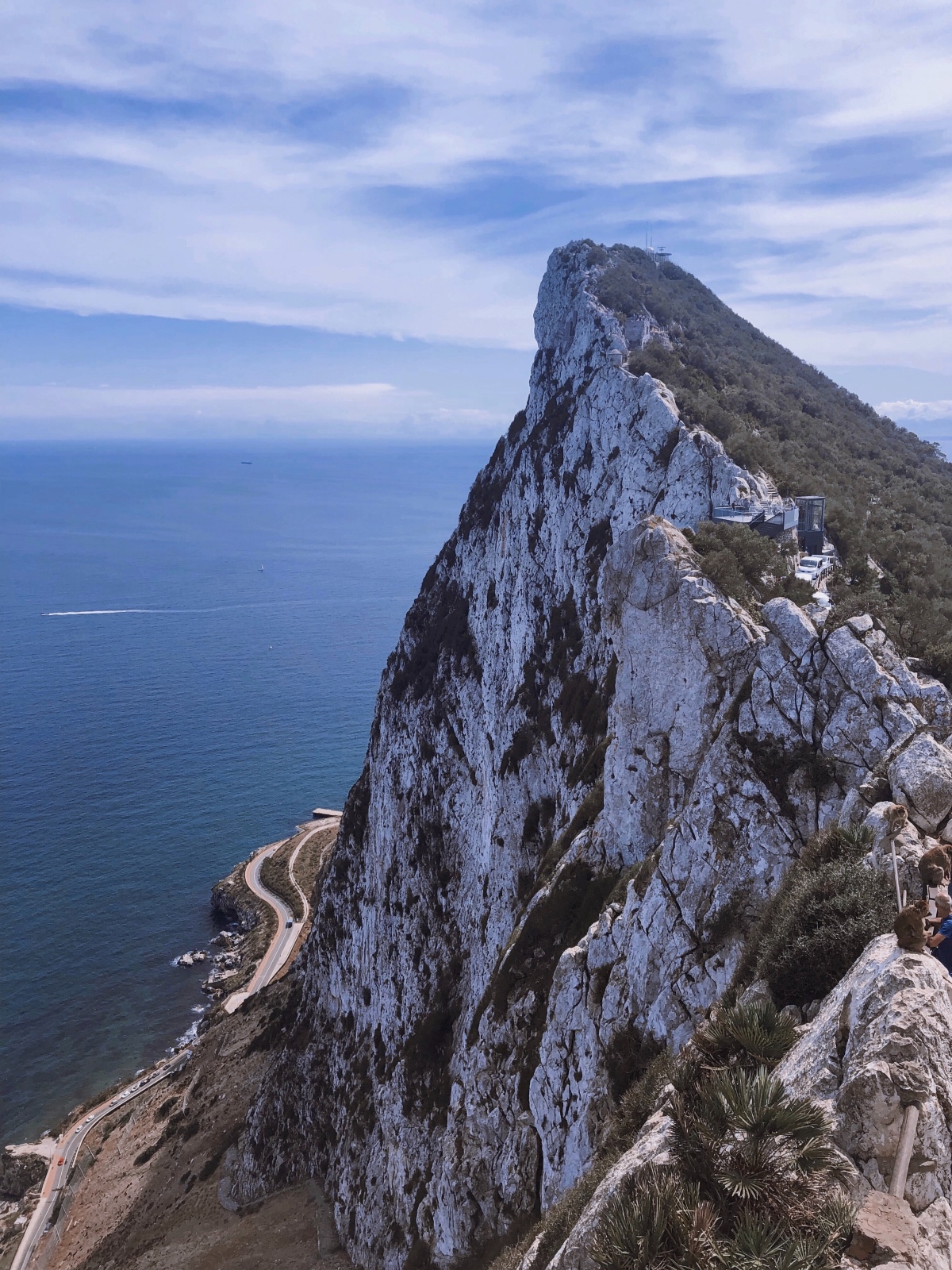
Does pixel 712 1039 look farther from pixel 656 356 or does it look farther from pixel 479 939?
pixel 656 356

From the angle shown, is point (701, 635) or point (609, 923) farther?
point (701, 635)

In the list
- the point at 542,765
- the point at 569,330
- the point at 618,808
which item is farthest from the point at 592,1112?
the point at 569,330

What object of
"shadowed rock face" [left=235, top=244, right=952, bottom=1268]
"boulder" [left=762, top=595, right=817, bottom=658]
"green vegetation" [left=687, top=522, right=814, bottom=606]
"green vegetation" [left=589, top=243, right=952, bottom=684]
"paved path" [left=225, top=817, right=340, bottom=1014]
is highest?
"green vegetation" [left=589, top=243, right=952, bottom=684]

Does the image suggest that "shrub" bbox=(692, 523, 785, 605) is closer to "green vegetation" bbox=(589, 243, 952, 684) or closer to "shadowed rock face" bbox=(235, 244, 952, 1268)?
"shadowed rock face" bbox=(235, 244, 952, 1268)

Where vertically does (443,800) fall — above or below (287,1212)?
above

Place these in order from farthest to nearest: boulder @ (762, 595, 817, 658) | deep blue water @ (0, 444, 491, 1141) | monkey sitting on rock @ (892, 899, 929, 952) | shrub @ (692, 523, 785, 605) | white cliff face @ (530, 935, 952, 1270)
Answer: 1. deep blue water @ (0, 444, 491, 1141)
2. shrub @ (692, 523, 785, 605)
3. boulder @ (762, 595, 817, 658)
4. monkey sitting on rock @ (892, 899, 929, 952)
5. white cliff face @ (530, 935, 952, 1270)

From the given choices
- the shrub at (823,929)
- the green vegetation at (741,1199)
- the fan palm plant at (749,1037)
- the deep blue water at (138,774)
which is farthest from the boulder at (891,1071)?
the deep blue water at (138,774)

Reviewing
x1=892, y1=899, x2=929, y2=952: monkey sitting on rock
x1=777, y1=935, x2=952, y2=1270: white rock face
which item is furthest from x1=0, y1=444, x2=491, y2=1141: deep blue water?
x1=892, y1=899, x2=929, y2=952: monkey sitting on rock

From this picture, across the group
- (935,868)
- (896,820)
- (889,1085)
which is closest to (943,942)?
(935,868)

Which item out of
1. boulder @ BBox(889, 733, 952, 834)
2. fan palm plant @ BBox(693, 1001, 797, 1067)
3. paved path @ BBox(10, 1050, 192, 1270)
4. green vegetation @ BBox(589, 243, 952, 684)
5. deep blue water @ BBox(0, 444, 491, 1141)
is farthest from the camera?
deep blue water @ BBox(0, 444, 491, 1141)
